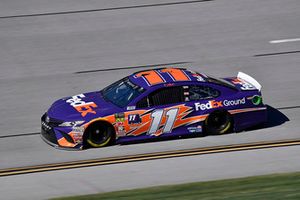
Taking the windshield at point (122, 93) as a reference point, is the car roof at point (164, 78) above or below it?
above

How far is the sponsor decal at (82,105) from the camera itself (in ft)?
50.6

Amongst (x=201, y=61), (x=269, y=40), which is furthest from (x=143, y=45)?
Answer: (x=269, y=40)

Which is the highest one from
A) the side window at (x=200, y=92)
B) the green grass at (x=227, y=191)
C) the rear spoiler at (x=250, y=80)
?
the rear spoiler at (x=250, y=80)

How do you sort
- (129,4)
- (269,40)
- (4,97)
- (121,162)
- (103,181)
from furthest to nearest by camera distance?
(129,4)
(269,40)
(4,97)
(121,162)
(103,181)

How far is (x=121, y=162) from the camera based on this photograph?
47.6 ft

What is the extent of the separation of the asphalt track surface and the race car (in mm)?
256

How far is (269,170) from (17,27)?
11.0 meters

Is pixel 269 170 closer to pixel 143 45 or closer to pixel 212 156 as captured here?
pixel 212 156

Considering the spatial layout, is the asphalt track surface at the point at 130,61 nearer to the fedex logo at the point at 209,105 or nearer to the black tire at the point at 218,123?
the black tire at the point at 218,123

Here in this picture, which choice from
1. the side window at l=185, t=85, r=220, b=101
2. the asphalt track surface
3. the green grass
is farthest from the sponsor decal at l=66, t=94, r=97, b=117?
the green grass

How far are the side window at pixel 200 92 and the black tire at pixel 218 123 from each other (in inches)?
14.6

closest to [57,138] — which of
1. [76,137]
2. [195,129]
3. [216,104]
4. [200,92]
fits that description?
[76,137]

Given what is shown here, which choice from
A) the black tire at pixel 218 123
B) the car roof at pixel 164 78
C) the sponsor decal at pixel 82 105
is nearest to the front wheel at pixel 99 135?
the sponsor decal at pixel 82 105

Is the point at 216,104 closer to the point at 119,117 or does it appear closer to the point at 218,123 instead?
the point at 218,123
